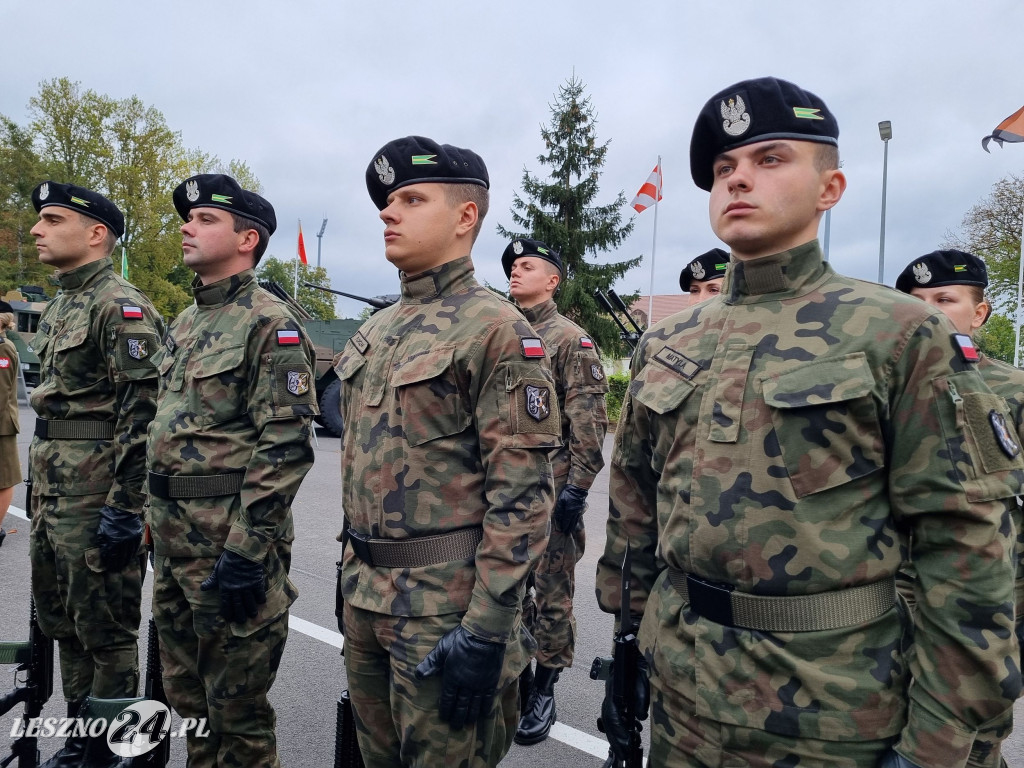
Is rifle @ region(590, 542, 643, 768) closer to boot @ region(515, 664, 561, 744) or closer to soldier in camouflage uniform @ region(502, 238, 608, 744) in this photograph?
boot @ region(515, 664, 561, 744)

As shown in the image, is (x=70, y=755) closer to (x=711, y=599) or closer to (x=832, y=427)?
(x=711, y=599)

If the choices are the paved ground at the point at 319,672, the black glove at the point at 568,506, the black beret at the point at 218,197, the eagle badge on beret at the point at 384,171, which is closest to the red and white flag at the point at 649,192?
the paved ground at the point at 319,672

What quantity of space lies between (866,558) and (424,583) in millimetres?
1107

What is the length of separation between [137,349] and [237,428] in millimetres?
829

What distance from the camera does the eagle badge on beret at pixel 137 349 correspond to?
3264 millimetres

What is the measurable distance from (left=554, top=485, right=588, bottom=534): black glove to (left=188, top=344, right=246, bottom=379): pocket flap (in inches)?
68.9

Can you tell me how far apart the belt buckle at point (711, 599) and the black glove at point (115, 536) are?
249 centimetres

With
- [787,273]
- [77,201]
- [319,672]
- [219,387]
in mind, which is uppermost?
Result: [77,201]

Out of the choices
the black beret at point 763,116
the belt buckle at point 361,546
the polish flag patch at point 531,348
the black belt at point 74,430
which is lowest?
the belt buckle at point 361,546

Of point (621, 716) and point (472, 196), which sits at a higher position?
point (472, 196)

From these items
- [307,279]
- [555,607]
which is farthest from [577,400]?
[307,279]

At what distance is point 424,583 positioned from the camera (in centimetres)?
204

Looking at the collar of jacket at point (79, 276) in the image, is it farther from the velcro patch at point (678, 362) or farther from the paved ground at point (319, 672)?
the velcro patch at point (678, 362)

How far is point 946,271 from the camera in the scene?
3.41 m
